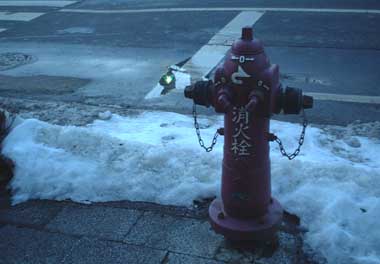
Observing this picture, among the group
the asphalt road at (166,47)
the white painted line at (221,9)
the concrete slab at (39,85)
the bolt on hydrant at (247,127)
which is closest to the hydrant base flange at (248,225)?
the bolt on hydrant at (247,127)

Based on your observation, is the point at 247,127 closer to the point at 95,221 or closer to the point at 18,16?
the point at 95,221

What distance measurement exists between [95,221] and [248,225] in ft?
4.21

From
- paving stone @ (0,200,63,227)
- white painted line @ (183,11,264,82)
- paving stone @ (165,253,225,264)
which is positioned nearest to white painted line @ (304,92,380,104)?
white painted line @ (183,11,264,82)

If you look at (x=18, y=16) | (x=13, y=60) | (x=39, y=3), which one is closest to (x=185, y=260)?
(x=13, y=60)

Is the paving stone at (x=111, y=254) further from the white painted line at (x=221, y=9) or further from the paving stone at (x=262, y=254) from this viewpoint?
the white painted line at (x=221, y=9)

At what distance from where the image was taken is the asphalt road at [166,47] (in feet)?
22.5

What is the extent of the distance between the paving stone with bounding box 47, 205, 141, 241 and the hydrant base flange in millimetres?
749

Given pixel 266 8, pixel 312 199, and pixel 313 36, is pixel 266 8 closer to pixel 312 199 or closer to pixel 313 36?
pixel 313 36

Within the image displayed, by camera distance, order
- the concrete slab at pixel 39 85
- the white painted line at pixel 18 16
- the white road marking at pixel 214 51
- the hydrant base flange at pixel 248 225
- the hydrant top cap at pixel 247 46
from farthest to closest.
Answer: the white painted line at pixel 18 16 < the white road marking at pixel 214 51 < the concrete slab at pixel 39 85 < the hydrant base flange at pixel 248 225 < the hydrant top cap at pixel 247 46

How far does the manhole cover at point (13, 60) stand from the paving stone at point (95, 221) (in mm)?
5606

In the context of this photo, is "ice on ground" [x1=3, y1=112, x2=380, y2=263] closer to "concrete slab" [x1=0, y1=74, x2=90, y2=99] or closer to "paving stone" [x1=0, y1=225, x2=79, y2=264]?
"paving stone" [x1=0, y1=225, x2=79, y2=264]

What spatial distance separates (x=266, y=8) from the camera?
11766 mm

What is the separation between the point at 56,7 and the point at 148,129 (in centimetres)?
1001

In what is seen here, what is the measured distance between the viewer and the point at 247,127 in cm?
307
